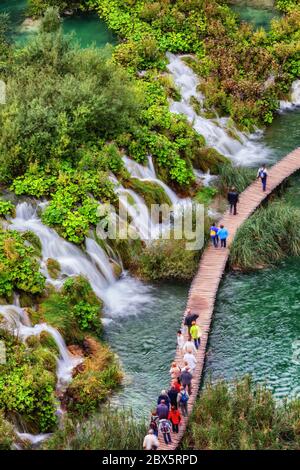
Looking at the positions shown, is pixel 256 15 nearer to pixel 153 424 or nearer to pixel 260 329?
pixel 260 329

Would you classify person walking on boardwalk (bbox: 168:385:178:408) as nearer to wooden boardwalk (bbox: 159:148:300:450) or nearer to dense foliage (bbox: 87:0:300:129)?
wooden boardwalk (bbox: 159:148:300:450)

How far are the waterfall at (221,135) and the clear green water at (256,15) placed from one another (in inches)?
329

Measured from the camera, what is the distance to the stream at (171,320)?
995 inches

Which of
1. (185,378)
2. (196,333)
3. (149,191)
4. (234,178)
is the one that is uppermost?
(234,178)

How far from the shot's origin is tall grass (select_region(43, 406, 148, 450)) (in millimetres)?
21250

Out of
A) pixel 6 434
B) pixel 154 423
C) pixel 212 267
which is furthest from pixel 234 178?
pixel 6 434

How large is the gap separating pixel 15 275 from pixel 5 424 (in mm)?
6367

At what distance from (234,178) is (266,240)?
17.1 feet

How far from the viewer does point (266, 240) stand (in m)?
30.7

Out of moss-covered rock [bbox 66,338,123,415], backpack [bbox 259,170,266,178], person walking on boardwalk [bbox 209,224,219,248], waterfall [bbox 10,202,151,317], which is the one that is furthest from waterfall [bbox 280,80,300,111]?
moss-covered rock [bbox 66,338,123,415]

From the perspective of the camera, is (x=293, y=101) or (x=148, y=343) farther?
(x=293, y=101)

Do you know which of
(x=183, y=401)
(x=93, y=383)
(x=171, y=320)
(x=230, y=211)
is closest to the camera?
(x=183, y=401)

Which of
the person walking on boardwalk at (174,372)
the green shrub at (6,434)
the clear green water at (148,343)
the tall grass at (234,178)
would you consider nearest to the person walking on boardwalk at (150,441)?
the clear green water at (148,343)

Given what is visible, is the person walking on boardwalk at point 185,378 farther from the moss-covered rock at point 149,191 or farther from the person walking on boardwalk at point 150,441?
the moss-covered rock at point 149,191
